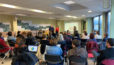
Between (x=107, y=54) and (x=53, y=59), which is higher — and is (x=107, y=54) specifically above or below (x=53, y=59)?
above

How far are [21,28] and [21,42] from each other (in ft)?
27.5

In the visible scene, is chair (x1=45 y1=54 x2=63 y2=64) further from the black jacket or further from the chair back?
the chair back

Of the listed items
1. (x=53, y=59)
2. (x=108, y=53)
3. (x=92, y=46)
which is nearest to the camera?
(x=108, y=53)

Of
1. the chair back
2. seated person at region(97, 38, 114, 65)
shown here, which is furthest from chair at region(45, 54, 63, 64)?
the chair back

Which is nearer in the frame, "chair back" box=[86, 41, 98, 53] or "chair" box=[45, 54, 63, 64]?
"chair" box=[45, 54, 63, 64]

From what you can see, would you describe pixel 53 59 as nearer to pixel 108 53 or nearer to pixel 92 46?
pixel 108 53

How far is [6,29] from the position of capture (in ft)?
30.0

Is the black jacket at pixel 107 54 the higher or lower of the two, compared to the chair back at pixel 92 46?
higher

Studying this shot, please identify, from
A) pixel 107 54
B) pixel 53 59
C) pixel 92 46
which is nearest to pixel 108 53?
pixel 107 54

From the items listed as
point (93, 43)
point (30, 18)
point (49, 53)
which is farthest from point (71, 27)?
point (49, 53)

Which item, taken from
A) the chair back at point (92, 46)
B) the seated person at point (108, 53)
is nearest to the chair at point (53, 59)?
the seated person at point (108, 53)

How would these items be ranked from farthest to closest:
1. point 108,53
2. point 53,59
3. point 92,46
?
point 92,46
point 53,59
point 108,53

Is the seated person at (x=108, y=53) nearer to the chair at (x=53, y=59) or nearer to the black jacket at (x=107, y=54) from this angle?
the black jacket at (x=107, y=54)

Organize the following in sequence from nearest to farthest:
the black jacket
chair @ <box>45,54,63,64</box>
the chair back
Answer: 1. the black jacket
2. chair @ <box>45,54,63,64</box>
3. the chair back
